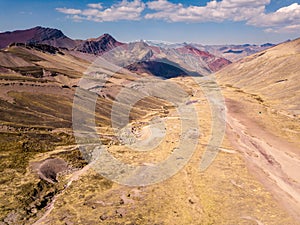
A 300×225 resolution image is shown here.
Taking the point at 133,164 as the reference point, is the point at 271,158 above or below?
below

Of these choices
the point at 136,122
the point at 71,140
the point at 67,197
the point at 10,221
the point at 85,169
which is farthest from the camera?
the point at 136,122

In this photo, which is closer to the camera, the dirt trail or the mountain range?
the mountain range

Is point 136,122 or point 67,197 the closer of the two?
point 67,197

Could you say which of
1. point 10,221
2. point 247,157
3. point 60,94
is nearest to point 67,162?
point 10,221

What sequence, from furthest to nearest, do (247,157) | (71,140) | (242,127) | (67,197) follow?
(242,127) < (71,140) < (247,157) < (67,197)

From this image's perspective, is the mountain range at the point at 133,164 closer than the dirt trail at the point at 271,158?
Yes

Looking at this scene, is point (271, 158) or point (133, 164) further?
point (271, 158)

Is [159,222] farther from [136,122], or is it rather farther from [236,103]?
[236,103]

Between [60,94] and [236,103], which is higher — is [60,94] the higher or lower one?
the higher one
